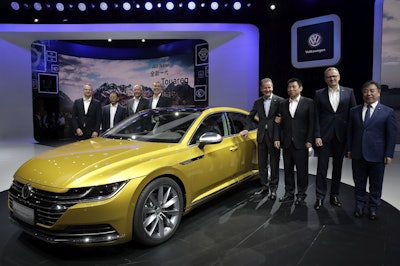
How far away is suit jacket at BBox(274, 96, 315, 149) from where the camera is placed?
3.59 m

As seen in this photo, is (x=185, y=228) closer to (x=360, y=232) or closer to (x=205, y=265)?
(x=205, y=265)

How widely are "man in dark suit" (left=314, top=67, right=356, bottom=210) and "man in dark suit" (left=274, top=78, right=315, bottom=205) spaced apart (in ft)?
0.35


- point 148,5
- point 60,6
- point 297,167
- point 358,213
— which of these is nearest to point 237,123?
point 297,167

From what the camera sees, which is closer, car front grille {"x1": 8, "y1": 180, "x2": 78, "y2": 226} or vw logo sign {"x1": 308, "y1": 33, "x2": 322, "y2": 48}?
car front grille {"x1": 8, "y1": 180, "x2": 78, "y2": 226}

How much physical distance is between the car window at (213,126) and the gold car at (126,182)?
1cm

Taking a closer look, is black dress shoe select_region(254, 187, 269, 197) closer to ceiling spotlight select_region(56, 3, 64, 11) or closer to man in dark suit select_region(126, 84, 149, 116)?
man in dark suit select_region(126, 84, 149, 116)

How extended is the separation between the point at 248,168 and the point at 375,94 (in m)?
1.70

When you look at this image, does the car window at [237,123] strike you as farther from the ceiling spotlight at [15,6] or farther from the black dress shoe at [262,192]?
the ceiling spotlight at [15,6]

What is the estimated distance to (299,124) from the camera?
3.65 meters


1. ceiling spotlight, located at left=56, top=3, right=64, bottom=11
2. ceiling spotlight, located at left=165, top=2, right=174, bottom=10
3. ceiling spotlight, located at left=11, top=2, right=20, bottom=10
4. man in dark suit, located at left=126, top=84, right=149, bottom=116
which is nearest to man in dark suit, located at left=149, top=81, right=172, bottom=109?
man in dark suit, located at left=126, top=84, right=149, bottom=116

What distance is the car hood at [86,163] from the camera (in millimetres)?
2385

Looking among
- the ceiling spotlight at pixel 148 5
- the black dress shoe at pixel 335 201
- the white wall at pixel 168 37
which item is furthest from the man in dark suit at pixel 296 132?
the ceiling spotlight at pixel 148 5

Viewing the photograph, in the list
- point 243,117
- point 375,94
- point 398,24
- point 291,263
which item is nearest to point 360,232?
point 291,263

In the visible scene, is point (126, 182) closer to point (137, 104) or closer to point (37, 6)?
point (137, 104)
